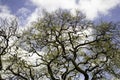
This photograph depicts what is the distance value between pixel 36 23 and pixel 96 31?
6454 mm

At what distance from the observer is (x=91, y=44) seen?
3397cm

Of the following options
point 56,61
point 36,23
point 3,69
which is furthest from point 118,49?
point 3,69

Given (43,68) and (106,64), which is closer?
(106,64)

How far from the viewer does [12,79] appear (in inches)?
1316

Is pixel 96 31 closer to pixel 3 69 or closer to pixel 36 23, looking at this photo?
pixel 36 23

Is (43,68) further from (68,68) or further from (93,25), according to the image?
(93,25)

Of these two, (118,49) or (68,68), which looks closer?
(118,49)

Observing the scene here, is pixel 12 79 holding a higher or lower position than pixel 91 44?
lower

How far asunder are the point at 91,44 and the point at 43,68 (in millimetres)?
6003

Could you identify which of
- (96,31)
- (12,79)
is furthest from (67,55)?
(12,79)

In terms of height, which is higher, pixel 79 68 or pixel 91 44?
pixel 91 44

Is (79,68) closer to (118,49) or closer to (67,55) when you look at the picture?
(67,55)

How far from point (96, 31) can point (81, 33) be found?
5.39ft

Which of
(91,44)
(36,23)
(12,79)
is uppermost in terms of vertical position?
(36,23)
